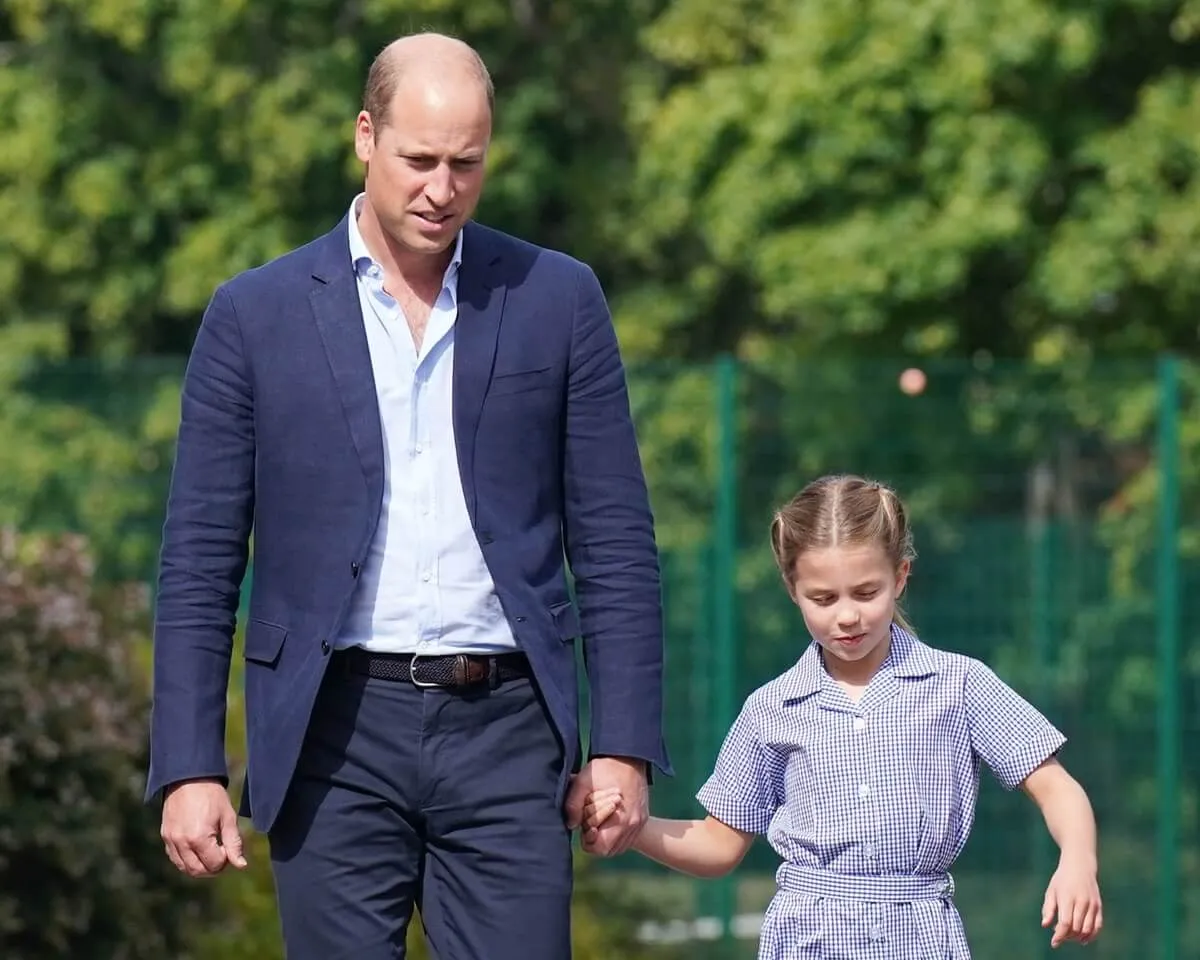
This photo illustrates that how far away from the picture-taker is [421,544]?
13.1 feet

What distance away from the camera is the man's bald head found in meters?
3.96

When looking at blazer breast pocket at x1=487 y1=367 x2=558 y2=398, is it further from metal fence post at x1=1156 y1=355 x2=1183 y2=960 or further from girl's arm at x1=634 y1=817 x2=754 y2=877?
metal fence post at x1=1156 y1=355 x2=1183 y2=960

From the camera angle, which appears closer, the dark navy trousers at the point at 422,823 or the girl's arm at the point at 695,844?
the dark navy trousers at the point at 422,823

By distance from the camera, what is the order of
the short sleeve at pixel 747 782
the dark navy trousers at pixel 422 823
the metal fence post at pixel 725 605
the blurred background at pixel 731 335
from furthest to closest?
the metal fence post at pixel 725 605 < the blurred background at pixel 731 335 < the short sleeve at pixel 747 782 < the dark navy trousers at pixel 422 823

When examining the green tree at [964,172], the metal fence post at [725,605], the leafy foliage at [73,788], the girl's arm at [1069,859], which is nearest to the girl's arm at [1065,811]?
the girl's arm at [1069,859]

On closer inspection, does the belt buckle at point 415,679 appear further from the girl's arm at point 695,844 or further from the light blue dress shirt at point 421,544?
the girl's arm at point 695,844

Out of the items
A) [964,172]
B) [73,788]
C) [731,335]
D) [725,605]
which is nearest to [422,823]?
[73,788]

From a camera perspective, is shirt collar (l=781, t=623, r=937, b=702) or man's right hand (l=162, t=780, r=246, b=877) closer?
man's right hand (l=162, t=780, r=246, b=877)

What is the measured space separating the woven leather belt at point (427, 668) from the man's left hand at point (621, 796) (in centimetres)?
23

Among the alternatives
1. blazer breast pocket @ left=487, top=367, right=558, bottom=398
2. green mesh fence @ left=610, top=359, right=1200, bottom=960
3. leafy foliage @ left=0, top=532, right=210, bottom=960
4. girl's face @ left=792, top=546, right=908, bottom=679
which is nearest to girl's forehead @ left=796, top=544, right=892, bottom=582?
girl's face @ left=792, top=546, right=908, bottom=679

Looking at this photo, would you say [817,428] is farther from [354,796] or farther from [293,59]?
[293,59]

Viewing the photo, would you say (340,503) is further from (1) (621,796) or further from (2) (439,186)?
(1) (621,796)

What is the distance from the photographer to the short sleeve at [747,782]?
167 inches

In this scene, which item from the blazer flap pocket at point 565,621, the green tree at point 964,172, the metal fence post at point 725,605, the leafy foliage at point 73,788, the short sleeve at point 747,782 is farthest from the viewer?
the green tree at point 964,172
